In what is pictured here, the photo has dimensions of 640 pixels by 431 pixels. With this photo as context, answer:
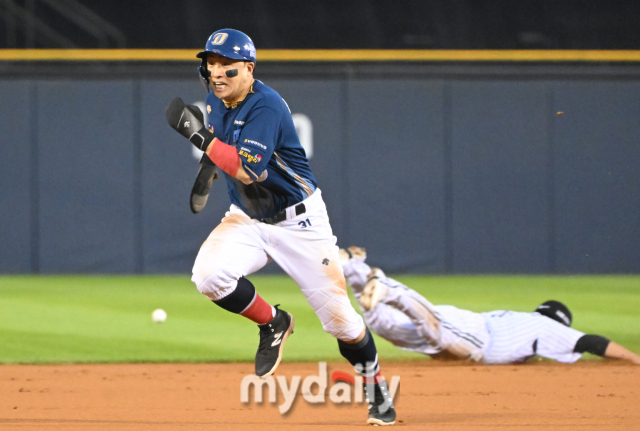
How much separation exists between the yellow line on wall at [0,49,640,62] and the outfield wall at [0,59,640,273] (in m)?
0.26

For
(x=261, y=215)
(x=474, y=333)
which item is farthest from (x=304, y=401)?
(x=474, y=333)

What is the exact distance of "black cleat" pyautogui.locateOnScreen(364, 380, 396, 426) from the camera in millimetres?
4098

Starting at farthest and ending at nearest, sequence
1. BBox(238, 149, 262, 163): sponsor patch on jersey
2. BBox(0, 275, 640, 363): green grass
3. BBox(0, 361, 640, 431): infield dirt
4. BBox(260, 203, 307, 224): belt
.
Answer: BBox(0, 275, 640, 363): green grass, BBox(0, 361, 640, 431): infield dirt, BBox(260, 203, 307, 224): belt, BBox(238, 149, 262, 163): sponsor patch on jersey

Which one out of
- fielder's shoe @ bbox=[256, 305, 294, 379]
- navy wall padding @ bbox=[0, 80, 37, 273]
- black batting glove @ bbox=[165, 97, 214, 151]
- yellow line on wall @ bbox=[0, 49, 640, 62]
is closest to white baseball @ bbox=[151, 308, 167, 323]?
fielder's shoe @ bbox=[256, 305, 294, 379]

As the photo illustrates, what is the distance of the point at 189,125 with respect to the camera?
3.88m

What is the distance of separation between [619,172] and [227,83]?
10.1m

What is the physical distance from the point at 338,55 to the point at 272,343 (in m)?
9.02

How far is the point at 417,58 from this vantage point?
12867mm

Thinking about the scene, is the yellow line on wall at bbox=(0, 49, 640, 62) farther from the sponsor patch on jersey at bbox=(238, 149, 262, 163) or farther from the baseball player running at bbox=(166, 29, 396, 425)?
the sponsor patch on jersey at bbox=(238, 149, 262, 163)
